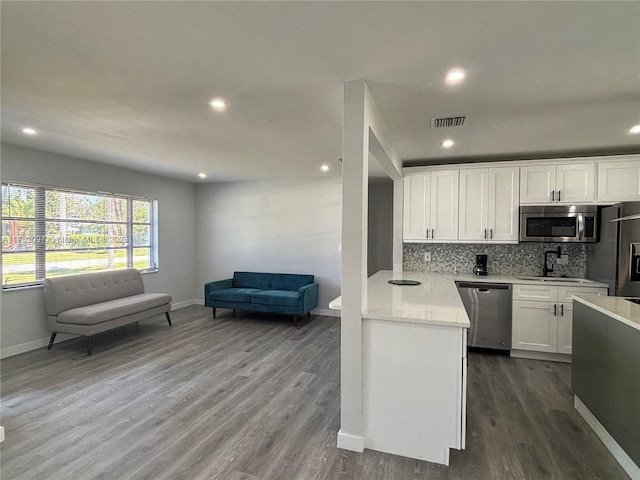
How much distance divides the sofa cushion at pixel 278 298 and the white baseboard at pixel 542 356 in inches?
120

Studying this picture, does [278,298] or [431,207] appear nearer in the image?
[431,207]

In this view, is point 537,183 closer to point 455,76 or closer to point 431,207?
point 431,207

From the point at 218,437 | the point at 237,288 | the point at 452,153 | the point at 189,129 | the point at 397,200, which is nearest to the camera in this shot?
the point at 218,437

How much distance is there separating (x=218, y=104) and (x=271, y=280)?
399 cm

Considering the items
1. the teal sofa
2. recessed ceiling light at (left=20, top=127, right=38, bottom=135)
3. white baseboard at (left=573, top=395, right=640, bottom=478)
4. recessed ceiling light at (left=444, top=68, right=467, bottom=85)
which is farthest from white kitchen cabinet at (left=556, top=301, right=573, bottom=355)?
Answer: recessed ceiling light at (left=20, top=127, right=38, bottom=135)

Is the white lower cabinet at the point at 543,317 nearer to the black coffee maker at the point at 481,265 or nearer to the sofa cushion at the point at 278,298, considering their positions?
the black coffee maker at the point at 481,265

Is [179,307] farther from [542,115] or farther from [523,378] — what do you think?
[542,115]

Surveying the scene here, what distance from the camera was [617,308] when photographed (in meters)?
2.30

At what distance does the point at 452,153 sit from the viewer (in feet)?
13.8

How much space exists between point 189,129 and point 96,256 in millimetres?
3094

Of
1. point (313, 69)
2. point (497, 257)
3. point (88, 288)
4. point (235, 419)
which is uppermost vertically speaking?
point (313, 69)

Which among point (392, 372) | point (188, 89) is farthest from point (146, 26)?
point (392, 372)

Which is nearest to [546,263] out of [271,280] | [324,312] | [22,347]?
[324,312]

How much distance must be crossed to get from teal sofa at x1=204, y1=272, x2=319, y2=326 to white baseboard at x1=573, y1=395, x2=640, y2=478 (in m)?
3.57
